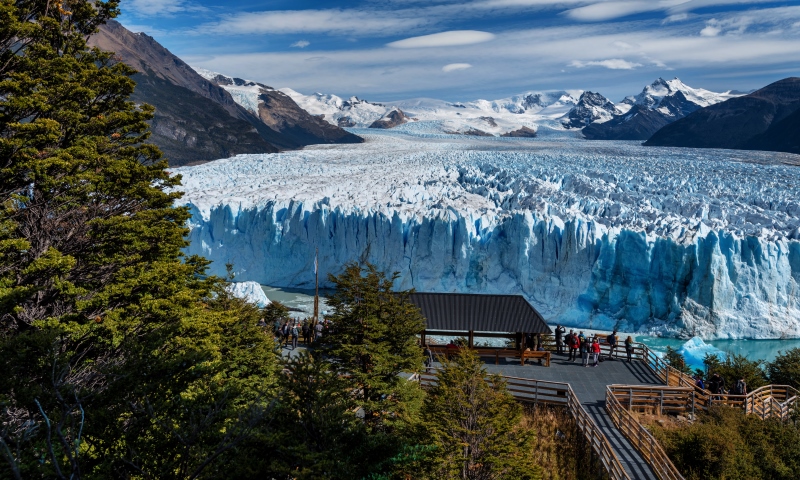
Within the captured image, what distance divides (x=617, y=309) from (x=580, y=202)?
19.5ft

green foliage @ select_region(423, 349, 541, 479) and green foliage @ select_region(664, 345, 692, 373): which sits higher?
green foliage @ select_region(423, 349, 541, 479)

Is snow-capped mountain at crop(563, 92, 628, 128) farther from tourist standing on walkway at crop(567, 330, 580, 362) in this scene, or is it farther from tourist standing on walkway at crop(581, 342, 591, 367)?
tourist standing on walkway at crop(581, 342, 591, 367)

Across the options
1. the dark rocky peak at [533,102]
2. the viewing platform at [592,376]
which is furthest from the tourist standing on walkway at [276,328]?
the dark rocky peak at [533,102]

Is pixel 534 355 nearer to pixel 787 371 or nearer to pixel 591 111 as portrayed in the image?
pixel 787 371

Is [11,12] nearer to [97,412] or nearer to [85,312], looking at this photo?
[85,312]

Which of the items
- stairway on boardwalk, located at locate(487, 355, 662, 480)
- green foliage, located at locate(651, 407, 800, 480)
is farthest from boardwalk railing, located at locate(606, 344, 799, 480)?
green foliage, located at locate(651, 407, 800, 480)

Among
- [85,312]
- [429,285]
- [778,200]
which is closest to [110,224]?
[85,312]

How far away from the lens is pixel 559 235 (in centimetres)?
2459

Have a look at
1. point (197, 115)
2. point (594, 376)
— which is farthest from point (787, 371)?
point (197, 115)

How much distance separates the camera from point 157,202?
11422 mm

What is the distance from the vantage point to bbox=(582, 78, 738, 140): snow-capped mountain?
103688 millimetres

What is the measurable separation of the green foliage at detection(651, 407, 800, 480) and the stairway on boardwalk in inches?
40.3

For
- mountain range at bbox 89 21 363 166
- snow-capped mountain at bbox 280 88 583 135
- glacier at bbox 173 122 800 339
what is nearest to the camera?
glacier at bbox 173 122 800 339

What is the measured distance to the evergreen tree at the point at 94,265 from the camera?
21.2ft
